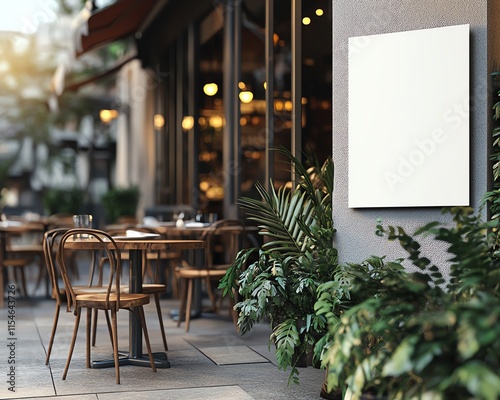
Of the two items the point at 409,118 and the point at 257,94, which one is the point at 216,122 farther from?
the point at 409,118

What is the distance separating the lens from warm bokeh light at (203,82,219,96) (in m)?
10.0

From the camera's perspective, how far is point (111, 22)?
9.95 metres

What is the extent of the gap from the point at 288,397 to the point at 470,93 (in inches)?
71.2

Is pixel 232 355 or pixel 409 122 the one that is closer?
pixel 409 122

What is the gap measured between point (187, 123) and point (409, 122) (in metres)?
6.96

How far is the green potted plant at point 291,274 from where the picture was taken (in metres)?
3.89

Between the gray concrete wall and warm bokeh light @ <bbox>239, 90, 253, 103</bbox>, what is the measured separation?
3886 millimetres

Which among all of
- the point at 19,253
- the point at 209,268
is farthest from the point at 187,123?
the point at 209,268

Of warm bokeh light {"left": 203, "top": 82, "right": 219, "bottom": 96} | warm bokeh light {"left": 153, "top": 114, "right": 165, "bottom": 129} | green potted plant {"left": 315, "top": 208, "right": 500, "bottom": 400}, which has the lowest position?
green potted plant {"left": 315, "top": 208, "right": 500, "bottom": 400}

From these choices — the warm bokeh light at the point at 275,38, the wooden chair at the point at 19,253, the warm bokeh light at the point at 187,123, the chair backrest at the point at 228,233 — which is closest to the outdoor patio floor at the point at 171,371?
the chair backrest at the point at 228,233

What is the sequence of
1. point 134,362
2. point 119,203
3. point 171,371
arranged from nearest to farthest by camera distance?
1. point 171,371
2. point 134,362
3. point 119,203

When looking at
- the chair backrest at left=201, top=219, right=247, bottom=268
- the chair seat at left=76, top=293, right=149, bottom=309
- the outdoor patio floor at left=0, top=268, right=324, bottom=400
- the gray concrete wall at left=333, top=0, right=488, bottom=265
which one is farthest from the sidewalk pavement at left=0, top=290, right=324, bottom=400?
the gray concrete wall at left=333, top=0, right=488, bottom=265

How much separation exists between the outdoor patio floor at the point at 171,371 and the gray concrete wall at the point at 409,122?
2.76 feet

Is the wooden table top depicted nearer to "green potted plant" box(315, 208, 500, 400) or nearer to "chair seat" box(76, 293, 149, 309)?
"chair seat" box(76, 293, 149, 309)
